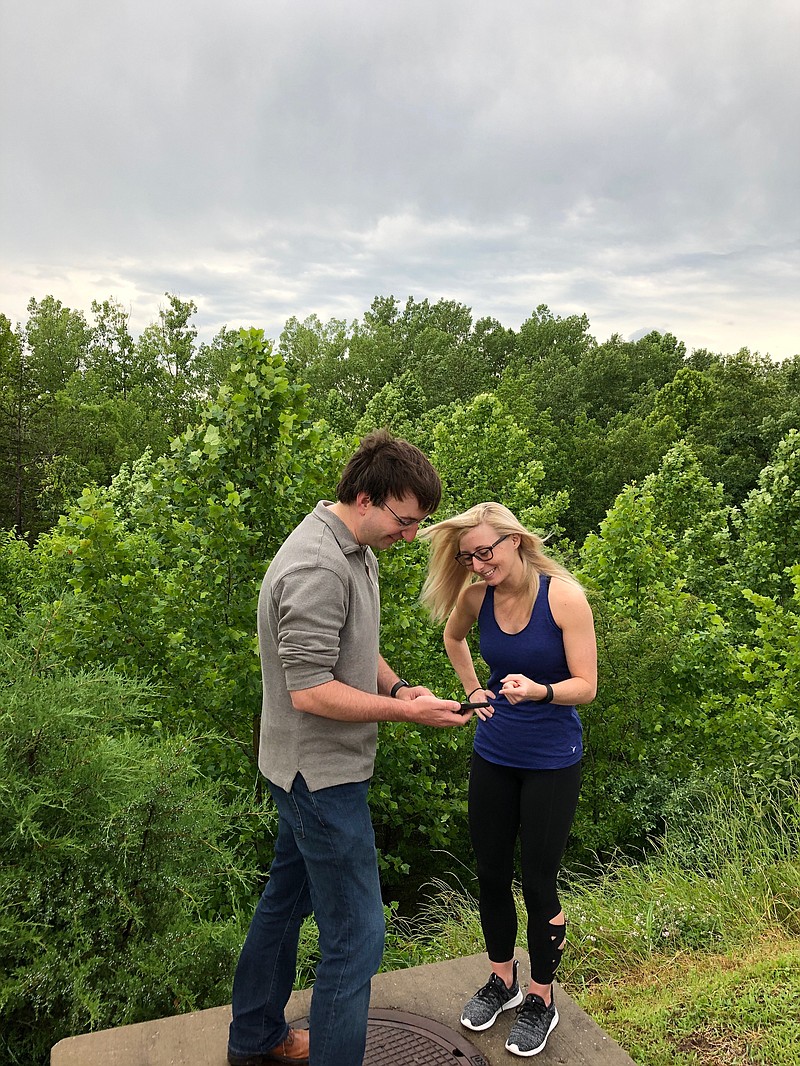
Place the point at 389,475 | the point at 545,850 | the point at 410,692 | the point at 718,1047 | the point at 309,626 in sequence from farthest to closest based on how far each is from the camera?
1. the point at 718,1047
2. the point at 545,850
3. the point at 410,692
4. the point at 389,475
5. the point at 309,626

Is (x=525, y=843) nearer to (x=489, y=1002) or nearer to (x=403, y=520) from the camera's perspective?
(x=489, y=1002)

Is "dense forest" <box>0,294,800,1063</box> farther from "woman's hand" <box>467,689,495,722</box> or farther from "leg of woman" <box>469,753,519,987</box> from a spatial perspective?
"woman's hand" <box>467,689,495,722</box>

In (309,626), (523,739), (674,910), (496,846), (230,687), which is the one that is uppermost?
(309,626)

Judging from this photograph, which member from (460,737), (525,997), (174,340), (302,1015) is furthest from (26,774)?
(174,340)

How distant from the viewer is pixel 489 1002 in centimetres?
312

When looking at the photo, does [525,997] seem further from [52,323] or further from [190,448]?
[52,323]

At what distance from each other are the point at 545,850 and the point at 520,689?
1.87ft

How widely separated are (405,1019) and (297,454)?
3.94m

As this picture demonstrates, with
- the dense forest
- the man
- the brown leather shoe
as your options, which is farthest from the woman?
the dense forest

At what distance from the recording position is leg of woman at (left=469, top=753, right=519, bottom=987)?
3.06 m

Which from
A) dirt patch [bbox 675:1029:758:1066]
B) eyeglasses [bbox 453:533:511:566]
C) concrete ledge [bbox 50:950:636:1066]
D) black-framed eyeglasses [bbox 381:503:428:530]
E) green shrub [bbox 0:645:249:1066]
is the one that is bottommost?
dirt patch [bbox 675:1029:758:1066]

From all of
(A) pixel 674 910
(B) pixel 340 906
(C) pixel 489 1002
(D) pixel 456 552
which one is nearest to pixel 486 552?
(D) pixel 456 552

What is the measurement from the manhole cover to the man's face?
172 cm

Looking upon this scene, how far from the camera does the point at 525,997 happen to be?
3.12m
